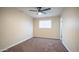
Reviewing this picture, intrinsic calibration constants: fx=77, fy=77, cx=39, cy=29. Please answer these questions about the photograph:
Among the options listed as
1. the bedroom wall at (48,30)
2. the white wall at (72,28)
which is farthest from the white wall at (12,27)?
the white wall at (72,28)

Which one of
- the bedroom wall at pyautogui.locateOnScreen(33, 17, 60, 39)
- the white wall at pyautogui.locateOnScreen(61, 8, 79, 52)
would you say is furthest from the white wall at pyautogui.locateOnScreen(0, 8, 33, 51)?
the white wall at pyautogui.locateOnScreen(61, 8, 79, 52)

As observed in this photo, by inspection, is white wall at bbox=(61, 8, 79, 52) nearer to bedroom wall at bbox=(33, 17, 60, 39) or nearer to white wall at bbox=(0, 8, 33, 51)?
bedroom wall at bbox=(33, 17, 60, 39)

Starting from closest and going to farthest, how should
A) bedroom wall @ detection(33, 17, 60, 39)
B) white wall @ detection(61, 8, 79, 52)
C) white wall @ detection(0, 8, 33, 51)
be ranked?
white wall @ detection(61, 8, 79, 52), white wall @ detection(0, 8, 33, 51), bedroom wall @ detection(33, 17, 60, 39)

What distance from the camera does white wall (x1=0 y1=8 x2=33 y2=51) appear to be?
2517 millimetres

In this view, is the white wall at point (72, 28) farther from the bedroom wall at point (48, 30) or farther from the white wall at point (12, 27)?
the white wall at point (12, 27)

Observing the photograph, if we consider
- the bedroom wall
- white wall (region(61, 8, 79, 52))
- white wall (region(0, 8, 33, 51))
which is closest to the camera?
white wall (region(61, 8, 79, 52))

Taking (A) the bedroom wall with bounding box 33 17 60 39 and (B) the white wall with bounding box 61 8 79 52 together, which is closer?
(B) the white wall with bounding box 61 8 79 52

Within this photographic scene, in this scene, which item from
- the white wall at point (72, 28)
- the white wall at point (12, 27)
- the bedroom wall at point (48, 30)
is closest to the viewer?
the white wall at point (72, 28)

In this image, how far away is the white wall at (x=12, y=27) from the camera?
252 cm

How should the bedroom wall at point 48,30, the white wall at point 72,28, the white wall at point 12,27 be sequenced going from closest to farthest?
the white wall at point 72,28, the white wall at point 12,27, the bedroom wall at point 48,30

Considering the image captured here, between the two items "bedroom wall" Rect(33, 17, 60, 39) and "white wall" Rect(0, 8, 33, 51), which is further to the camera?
"bedroom wall" Rect(33, 17, 60, 39)

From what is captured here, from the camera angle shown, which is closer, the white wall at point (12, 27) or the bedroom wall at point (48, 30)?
the white wall at point (12, 27)
